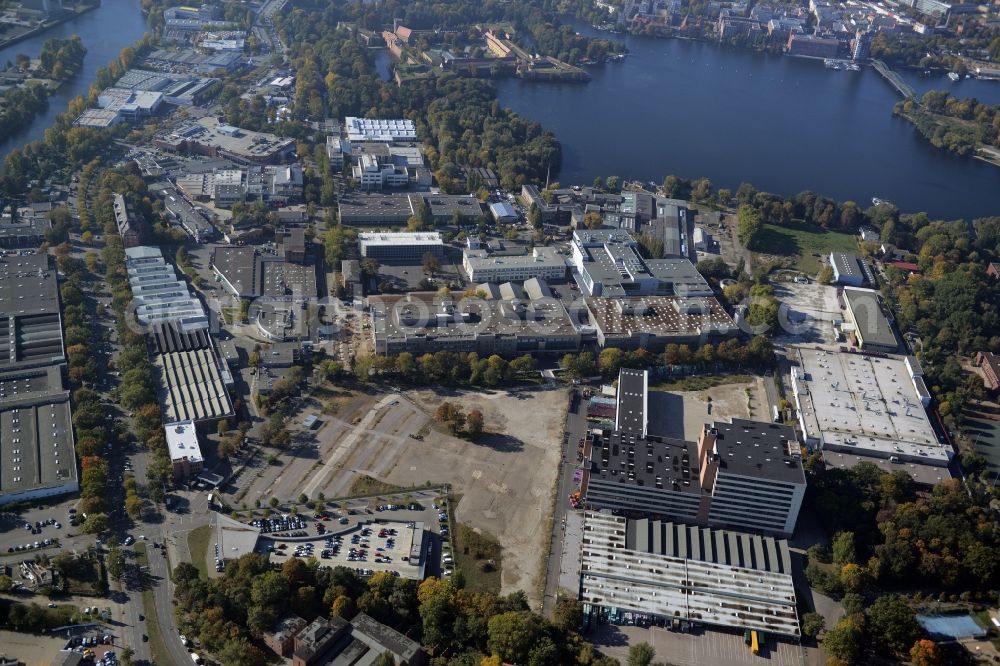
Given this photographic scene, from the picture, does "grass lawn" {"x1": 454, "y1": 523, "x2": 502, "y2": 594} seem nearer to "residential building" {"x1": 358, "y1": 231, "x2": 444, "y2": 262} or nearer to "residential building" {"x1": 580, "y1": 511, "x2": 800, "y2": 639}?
"residential building" {"x1": 580, "y1": 511, "x2": 800, "y2": 639}

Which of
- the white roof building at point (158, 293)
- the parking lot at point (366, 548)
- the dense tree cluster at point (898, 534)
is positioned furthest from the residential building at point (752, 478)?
the white roof building at point (158, 293)

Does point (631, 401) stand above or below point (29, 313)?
above

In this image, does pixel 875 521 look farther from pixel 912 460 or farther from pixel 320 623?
pixel 320 623

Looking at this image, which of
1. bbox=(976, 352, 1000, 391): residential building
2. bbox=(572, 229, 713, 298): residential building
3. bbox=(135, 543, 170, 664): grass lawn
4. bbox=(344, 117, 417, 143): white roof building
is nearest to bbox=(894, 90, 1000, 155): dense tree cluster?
bbox=(976, 352, 1000, 391): residential building

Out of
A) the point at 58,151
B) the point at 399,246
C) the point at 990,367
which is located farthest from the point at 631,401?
the point at 58,151

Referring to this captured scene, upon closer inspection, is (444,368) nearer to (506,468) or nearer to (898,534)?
(506,468)

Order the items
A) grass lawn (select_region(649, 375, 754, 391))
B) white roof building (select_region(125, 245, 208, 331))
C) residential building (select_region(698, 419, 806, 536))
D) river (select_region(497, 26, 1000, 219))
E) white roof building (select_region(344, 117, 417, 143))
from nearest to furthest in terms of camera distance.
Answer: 1. residential building (select_region(698, 419, 806, 536))
2. grass lawn (select_region(649, 375, 754, 391))
3. white roof building (select_region(125, 245, 208, 331))
4. white roof building (select_region(344, 117, 417, 143))
5. river (select_region(497, 26, 1000, 219))

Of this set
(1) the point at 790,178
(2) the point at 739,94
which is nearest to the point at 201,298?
(1) the point at 790,178
